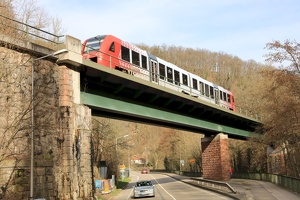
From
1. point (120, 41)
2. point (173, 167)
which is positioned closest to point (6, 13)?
point (120, 41)

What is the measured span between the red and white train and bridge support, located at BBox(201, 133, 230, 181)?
478 cm

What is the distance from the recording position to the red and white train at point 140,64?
22.2 metres

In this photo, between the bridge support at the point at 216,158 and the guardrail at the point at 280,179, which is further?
the bridge support at the point at 216,158

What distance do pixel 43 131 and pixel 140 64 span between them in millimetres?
12250

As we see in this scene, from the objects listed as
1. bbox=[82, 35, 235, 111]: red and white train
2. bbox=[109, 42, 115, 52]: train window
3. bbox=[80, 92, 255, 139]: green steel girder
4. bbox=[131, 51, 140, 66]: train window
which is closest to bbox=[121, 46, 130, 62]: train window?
bbox=[82, 35, 235, 111]: red and white train

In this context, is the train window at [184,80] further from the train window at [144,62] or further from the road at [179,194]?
the road at [179,194]

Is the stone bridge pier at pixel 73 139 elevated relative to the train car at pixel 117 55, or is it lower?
lower

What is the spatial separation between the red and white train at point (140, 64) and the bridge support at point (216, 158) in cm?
478

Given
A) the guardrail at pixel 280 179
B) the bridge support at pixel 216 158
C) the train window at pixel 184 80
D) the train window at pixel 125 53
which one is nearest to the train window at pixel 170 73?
the train window at pixel 184 80

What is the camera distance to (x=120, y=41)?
79.2ft

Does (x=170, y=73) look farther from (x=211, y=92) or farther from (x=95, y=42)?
(x=211, y=92)

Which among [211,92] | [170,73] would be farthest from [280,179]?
[170,73]

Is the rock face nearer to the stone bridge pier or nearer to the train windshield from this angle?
the stone bridge pier

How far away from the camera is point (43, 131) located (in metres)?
14.9
